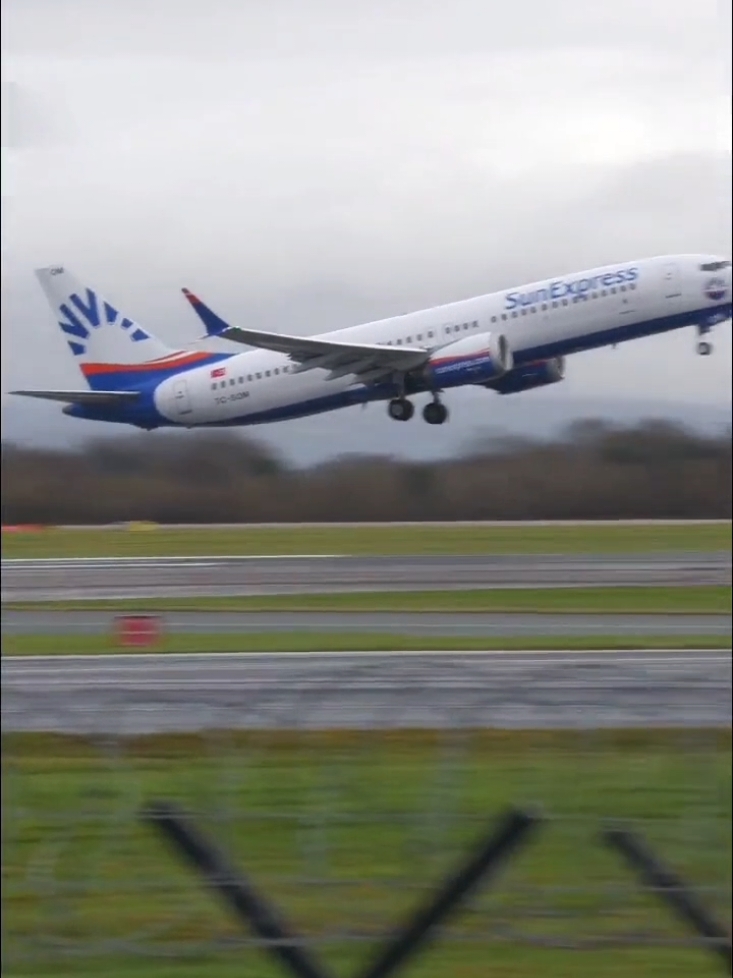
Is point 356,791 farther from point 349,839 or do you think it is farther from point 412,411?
point 412,411

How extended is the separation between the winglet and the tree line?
537 millimetres

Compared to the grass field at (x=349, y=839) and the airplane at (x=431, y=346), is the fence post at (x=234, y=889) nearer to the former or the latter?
the grass field at (x=349, y=839)

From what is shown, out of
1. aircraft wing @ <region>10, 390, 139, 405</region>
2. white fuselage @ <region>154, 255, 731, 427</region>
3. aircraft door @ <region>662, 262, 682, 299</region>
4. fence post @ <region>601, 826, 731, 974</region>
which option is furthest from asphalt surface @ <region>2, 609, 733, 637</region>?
fence post @ <region>601, 826, 731, 974</region>

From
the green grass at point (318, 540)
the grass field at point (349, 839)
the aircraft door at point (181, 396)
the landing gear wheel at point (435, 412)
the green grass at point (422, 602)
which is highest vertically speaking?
the aircraft door at point (181, 396)

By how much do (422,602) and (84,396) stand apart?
2.01m

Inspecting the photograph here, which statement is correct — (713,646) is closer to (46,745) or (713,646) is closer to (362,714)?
(362,714)

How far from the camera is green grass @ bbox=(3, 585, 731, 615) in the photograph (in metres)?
7.01

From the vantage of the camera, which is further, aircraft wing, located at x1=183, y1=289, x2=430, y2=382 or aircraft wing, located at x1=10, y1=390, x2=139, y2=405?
aircraft wing, located at x1=10, y1=390, x2=139, y2=405

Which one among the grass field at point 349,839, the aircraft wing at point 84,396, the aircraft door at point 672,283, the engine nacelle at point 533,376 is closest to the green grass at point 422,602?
the grass field at point 349,839

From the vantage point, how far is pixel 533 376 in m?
6.21

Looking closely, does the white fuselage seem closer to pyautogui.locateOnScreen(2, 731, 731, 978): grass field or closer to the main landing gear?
the main landing gear

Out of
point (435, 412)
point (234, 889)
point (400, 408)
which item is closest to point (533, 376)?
point (435, 412)

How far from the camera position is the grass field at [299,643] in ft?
24.4

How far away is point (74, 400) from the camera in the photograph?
6293mm
